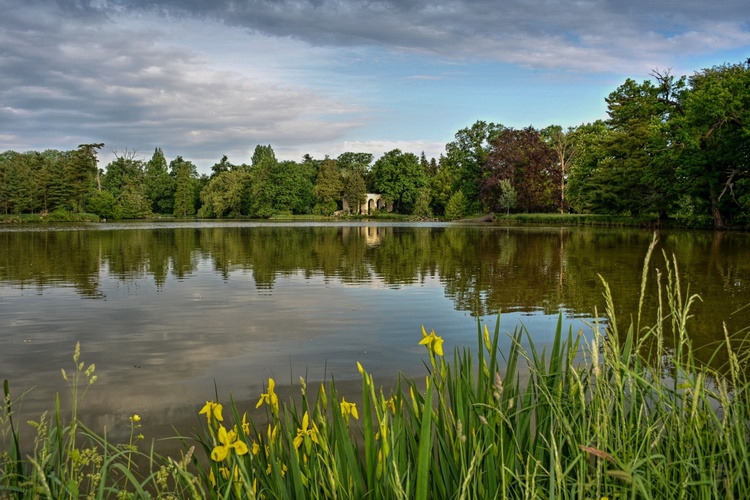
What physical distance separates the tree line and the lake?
16112 mm

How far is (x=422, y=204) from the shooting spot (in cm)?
8300

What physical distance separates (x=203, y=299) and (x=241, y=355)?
467 centimetres

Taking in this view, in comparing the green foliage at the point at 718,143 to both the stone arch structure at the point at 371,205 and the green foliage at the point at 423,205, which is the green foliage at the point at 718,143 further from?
the stone arch structure at the point at 371,205

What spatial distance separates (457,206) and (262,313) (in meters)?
66.6

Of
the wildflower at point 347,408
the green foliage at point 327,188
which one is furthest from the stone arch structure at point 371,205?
the wildflower at point 347,408

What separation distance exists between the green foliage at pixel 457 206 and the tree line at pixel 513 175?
0.49 ft

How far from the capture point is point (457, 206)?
74.9m

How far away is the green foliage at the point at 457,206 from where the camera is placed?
7438cm

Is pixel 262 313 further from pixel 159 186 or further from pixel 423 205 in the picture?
pixel 159 186

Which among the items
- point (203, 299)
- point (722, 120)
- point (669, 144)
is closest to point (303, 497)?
point (203, 299)

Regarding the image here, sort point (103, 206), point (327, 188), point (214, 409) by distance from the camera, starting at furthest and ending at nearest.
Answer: point (327, 188) < point (103, 206) < point (214, 409)

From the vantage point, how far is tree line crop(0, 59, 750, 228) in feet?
109

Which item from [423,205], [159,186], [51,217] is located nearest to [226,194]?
[159,186]

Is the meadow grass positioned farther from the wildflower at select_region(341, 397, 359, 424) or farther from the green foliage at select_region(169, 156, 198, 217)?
the green foliage at select_region(169, 156, 198, 217)
